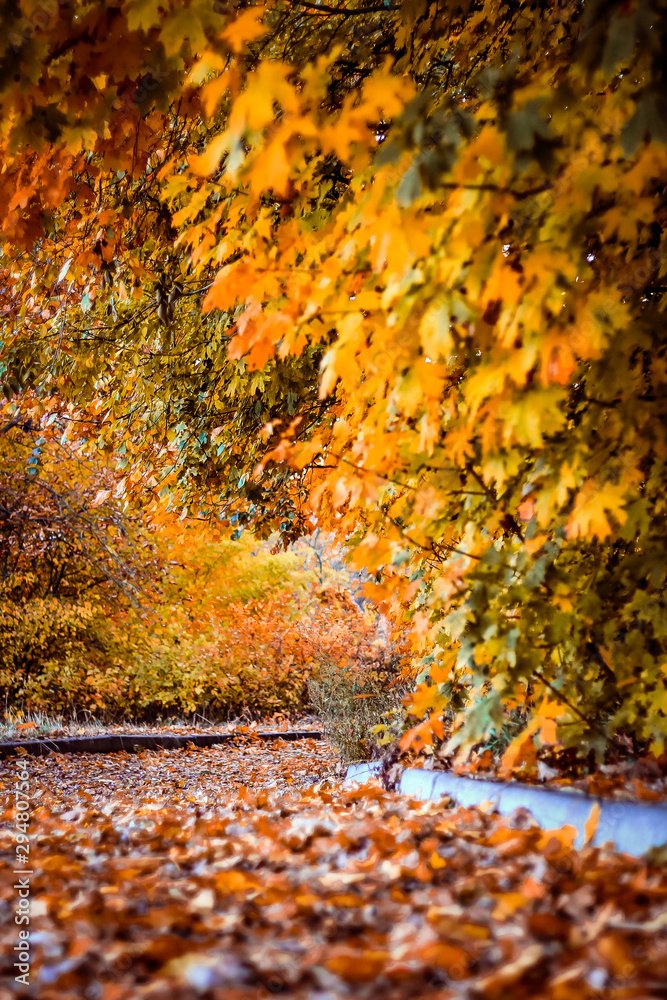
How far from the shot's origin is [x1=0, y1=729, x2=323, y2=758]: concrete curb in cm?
740

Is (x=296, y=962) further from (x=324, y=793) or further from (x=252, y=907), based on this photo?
(x=324, y=793)

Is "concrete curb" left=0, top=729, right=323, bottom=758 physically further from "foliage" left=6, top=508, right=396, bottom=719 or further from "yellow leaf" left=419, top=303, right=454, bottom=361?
"yellow leaf" left=419, top=303, right=454, bottom=361

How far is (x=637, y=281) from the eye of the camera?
2471 millimetres

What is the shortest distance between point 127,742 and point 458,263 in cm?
784

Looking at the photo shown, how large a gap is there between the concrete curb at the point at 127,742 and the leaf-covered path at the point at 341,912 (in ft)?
16.2

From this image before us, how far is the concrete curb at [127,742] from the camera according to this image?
7400 mm

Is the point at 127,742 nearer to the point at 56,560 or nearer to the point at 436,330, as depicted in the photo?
the point at 56,560

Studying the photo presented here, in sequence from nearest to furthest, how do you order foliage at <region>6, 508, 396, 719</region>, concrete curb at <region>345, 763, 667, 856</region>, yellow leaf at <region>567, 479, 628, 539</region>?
concrete curb at <region>345, 763, 667, 856</region>
yellow leaf at <region>567, 479, 628, 539</region>
foliage at <region>6, 508, 396, 719</region>

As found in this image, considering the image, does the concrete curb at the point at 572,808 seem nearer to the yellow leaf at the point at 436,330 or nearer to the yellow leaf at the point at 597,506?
the yellow leaf at the point at 597,506

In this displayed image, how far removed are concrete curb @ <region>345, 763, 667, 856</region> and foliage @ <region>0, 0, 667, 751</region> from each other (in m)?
0.22

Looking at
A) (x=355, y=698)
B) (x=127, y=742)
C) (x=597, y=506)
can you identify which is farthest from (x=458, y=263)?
(x=127, y=742)

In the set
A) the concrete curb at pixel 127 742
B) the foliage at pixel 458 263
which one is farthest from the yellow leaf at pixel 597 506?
the concrete curb at pixel 127 742

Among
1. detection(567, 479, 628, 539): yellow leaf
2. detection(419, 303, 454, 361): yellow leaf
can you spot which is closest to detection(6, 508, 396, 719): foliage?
detection(567, 479, 628, 539): yellow leaf

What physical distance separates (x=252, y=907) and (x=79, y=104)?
2.82 metres
